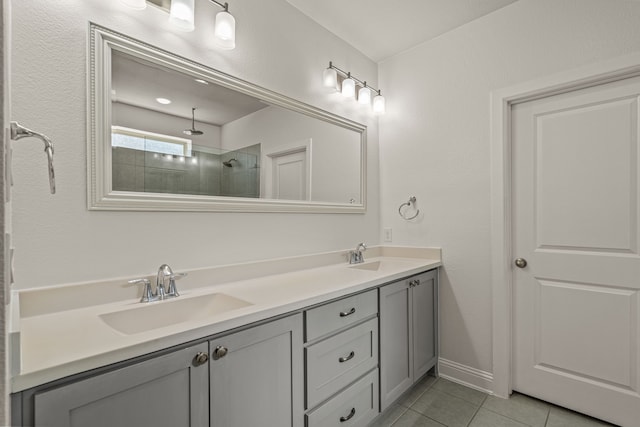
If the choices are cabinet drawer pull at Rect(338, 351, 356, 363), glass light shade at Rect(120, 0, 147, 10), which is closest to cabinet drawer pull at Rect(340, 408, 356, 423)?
cabinet drawer pull at Rect(338, 351, 356, 363)

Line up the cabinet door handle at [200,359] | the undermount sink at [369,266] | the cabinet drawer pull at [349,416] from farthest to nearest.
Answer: the undermount sink at [369,266] < the cabinet drawer pull at [349,416] < the cabinet door handle at [200,359]

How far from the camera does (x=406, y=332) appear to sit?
6.24 ft

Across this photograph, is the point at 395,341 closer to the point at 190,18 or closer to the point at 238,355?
the point at 238,355

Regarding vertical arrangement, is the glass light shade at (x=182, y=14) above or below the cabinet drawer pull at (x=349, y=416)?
above

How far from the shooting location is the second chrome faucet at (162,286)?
4.08 feet

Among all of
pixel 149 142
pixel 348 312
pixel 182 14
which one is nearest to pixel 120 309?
pixel 149 142

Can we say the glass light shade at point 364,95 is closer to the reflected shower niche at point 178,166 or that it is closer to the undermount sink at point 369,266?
the reflected shower niche at point 178,166

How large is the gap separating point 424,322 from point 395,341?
0.40 metres

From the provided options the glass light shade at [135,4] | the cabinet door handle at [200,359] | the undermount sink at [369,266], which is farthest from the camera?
the undermount sink at [369,266]

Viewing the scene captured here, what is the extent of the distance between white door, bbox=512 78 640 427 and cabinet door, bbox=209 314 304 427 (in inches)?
63.1

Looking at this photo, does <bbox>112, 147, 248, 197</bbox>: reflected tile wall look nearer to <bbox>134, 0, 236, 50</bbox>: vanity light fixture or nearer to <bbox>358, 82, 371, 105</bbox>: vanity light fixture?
<bbox>134, 0, 236, 50</bbox>: vanity light fixture

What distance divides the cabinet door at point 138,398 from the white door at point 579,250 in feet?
6.56

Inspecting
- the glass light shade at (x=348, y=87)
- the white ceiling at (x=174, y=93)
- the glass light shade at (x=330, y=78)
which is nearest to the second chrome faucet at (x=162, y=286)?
the white ceiling at (x=174, y=93)

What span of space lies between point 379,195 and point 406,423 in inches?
63.6
